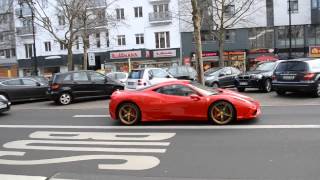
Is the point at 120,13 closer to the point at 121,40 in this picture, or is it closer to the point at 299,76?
the point at 121,40

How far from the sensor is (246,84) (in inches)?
873

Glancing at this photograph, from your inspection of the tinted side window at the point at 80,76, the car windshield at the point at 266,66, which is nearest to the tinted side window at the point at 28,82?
the tinted side window at the point at 80,76

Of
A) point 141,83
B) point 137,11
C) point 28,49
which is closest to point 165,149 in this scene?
point 141,83

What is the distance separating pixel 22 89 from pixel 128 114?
10877mm

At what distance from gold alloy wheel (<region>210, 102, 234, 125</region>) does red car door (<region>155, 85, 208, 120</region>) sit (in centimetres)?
23

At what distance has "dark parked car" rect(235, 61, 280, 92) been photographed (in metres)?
21.6

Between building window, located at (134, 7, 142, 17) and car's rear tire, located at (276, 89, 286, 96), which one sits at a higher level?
building window, located at (134, 7, 142, 17)

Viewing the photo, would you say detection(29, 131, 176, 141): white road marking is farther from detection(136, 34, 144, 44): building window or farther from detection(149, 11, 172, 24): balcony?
detection(136, 34, 144, 44): building window

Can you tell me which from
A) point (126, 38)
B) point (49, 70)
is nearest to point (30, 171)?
point (126, 38)

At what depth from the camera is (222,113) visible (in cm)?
1198

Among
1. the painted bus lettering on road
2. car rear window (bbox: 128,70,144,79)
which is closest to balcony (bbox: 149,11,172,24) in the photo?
car rear window (bbox: 128,70,144,79)

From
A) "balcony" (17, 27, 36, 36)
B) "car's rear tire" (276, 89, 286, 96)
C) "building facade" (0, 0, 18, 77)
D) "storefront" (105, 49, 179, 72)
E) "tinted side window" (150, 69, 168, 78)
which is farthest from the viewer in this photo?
"building facade" (0, 0, 18, 77)

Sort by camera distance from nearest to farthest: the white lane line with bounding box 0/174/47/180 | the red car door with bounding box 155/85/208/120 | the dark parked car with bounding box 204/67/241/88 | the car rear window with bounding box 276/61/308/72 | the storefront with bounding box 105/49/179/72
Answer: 1. the white lane line with bounding box 0/174/47/180
2. the red car door with bounding box 155/85/208/120
3. the car rear window with bounding box 276/61/308/72
4. the dark parked car with bounding box 204/67/241/88
5. the storefront with bounding box 105/49/179/72

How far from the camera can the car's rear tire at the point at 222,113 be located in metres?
11.9
